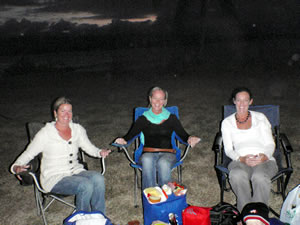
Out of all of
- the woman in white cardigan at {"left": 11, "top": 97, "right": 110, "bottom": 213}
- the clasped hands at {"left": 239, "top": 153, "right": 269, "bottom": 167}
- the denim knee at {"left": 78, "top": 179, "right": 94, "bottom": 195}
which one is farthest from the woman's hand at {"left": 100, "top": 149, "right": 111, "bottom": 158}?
the clasped hands at {"left": 239, "top": 153, "right": 269, "bottom": 167}

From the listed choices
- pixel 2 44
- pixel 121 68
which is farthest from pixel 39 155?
pixel 2 44

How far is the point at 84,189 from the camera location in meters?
2.72

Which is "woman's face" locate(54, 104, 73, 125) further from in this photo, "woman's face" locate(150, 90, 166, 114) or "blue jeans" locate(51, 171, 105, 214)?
"woman's face" locate(150, 90, 166, 114)

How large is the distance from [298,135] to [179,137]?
10.6ft

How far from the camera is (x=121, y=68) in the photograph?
21469 mm

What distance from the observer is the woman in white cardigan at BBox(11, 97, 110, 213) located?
2.73 meters

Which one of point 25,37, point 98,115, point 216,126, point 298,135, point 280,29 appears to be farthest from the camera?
point 280,29

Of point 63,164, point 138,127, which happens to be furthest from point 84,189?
point 138,127

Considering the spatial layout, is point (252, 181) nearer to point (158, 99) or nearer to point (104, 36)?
point (158, 99)

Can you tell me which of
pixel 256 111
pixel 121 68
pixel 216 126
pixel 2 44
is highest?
pixel 2 44

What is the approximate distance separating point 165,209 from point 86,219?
0.73m

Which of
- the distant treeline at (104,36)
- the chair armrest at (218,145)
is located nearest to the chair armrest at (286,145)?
the chair armrest at (218,145)

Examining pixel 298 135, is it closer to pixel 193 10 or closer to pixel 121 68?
pixel 193 10

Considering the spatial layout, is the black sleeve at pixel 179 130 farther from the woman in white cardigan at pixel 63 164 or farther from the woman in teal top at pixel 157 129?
the woman in white cardigan at pixel 63 164
